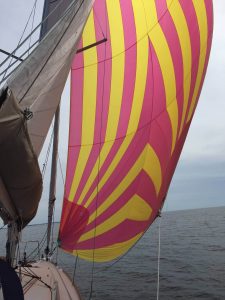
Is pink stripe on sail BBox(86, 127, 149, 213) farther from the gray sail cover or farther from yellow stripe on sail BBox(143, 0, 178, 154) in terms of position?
the gray sail cover

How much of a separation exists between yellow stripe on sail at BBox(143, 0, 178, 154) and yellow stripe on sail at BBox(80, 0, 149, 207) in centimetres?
16

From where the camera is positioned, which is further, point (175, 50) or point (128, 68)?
point (128, 68)

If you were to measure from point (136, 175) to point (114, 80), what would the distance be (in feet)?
6.26

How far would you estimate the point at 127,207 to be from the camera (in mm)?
5738

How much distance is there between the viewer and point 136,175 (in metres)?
5.71

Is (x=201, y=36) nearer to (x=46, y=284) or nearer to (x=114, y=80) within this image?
(x=114, y=80)

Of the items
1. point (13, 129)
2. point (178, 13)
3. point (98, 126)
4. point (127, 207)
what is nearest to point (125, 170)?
point (127, 207)

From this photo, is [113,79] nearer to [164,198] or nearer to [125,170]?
A: [125,170]

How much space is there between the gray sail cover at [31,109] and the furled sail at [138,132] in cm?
268

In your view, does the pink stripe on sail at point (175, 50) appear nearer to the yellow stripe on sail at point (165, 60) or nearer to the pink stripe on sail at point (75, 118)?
the yellow stripe on sail at point (165, 60)

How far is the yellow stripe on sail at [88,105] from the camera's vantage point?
6.18 meters

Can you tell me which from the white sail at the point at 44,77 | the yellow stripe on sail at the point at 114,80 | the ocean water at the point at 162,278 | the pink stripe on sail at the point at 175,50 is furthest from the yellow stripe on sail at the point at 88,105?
the ocean water at the point at 162,278

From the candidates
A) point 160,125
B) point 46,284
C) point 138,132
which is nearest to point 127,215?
point 138,132

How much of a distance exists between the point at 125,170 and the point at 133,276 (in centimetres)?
1215
